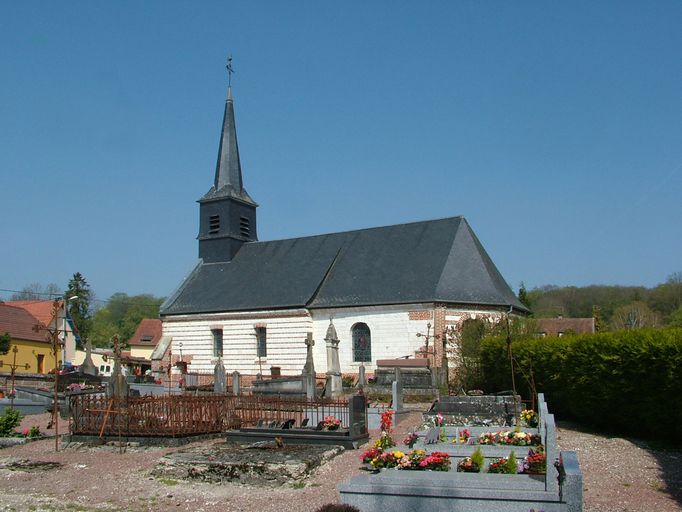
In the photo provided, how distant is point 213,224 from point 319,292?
28.9 feet

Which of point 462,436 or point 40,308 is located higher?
point 40,308

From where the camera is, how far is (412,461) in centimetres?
905

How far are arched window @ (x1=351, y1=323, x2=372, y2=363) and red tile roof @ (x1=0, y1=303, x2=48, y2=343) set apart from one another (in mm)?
21958

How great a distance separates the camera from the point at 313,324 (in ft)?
97.7

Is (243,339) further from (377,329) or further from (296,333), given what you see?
(377,329)

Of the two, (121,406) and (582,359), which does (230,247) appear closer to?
(121,406)

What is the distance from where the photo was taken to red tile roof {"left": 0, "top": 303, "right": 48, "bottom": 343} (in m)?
40.4

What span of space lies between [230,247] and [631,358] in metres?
25.4

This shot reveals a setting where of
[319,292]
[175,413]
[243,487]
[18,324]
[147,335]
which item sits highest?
[319,292]

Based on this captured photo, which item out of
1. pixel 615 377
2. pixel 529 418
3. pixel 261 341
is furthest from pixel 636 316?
pixel 529 418

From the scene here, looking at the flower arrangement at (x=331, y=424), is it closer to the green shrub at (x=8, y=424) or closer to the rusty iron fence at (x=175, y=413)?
the rusty iron fence at (x=175, y=413)

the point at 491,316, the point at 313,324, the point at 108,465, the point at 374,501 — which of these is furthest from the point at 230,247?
the point at 374,501

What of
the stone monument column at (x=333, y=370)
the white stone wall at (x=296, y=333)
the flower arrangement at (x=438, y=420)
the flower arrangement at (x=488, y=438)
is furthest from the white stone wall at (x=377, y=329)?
the flower arrangement at (x=488, y=438)

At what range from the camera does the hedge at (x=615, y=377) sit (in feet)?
41.0
